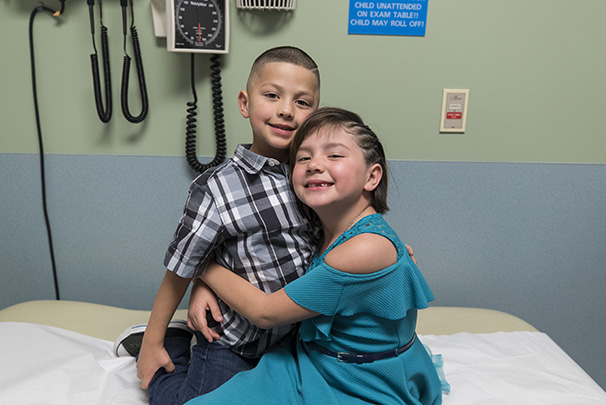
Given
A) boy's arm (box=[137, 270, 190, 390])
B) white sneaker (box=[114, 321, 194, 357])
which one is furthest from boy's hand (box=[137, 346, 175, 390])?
white sneaker (box=[114, 321, 194, 357])

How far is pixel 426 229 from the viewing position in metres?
1.66

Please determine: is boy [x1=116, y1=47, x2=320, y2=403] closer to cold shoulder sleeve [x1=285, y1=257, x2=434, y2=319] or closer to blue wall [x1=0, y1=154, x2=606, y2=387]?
cold shoulder sleeve [x1=285, y1=257, x2=434, y2=319]

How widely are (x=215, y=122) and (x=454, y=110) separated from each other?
2.65 ft

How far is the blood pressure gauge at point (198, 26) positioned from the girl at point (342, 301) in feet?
1.73

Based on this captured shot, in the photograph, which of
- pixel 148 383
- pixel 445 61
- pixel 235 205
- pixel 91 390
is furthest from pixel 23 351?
pixel 445 61

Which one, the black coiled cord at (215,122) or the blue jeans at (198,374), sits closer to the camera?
the blue jeans at (198,374)

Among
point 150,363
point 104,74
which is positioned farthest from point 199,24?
point 150,363

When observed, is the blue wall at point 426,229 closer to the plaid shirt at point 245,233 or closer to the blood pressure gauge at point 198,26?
the blood pressure gauge at point 198,26

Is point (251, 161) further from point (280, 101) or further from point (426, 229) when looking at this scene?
point (426, 229)

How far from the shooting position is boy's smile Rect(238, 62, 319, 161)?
1.03 metres

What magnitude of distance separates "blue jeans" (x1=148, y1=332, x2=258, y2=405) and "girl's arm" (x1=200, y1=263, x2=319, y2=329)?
0.16 meters

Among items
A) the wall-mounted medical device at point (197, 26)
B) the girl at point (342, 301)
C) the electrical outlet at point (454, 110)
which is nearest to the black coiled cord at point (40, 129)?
the wall-mounted medical device at point (197, 26)

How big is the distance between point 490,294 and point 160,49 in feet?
4.82

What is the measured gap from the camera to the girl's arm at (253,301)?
3.08 ft
